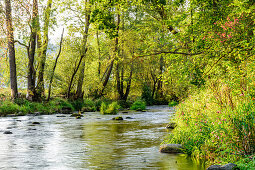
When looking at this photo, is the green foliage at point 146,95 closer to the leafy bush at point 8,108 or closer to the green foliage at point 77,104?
the green foliage at point 77,104

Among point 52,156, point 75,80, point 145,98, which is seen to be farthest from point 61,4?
point 52,156

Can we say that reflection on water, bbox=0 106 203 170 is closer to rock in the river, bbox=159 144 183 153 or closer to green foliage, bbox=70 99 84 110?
rock in the river, bbox=159 144 183 153

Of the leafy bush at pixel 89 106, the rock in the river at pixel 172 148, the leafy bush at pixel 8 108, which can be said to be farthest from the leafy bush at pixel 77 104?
the rock in the river at pixel 172 148

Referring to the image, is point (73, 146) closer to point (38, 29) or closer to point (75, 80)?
point (38, 29)

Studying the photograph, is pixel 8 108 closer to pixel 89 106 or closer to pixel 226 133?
pixel 89 106

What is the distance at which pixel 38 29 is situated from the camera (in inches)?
999

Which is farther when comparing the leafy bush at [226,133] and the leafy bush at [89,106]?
the leafy bush at [89,106]

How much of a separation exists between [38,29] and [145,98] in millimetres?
18999

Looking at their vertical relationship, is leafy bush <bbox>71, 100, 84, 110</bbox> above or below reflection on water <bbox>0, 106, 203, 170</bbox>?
above

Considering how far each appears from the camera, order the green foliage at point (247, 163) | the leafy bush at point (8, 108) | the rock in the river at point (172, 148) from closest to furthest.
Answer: the green foliage at point (247, 163) → the rock in the river at point (172, 148) → the leafy bush at point (8, 108)

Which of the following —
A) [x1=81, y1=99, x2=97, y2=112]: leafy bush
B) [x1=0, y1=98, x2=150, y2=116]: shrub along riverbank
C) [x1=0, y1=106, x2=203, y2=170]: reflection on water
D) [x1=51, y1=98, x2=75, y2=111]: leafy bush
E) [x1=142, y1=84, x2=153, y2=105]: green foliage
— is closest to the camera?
[x1=0, y1=106, x2=203, y2=170]: reflection on water

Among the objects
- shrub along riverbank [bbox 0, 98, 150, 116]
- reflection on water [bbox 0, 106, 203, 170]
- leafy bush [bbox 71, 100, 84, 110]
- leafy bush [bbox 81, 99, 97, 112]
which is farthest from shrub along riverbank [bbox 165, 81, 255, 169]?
leafy bush [bbox 71, 100, 84, 110]

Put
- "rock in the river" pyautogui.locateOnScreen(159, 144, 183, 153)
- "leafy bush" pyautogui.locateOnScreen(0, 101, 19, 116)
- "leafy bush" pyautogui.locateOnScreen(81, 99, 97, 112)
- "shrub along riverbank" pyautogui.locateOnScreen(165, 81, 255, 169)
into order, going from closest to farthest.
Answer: "shrub along riverbank" pyautogui.locateOnScreen(165, 81, 255, 169) → "rock in the river" pyautogui.locateOnScreen(159, 144, 183, 153) → "leafy bush" pyautogui.locateOnScreen(0, 101, 19, 116) → "leafy bush" pyautogui.locateOnScreen(81, 99, 97, 112)

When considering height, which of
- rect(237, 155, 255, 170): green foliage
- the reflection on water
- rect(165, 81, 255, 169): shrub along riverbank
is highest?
rect(165, 81, 255, 169): shrub along riverbank
